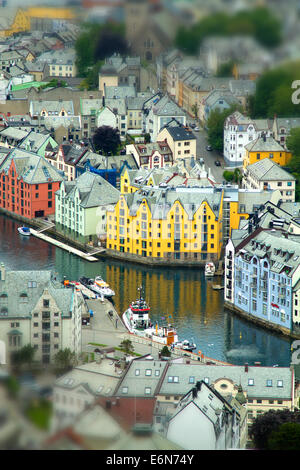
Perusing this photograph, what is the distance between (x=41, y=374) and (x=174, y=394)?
1115 cm

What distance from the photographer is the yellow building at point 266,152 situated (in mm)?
43250

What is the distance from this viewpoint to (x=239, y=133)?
4519cm

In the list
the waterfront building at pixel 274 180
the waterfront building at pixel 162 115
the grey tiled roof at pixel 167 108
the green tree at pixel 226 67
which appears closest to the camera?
the green tree at pixel 226 67

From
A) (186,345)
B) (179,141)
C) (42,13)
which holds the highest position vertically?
(42,13)

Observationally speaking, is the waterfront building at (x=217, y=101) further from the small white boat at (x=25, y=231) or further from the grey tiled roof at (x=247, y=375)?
the grey tiled roof at (x=247, y=375)

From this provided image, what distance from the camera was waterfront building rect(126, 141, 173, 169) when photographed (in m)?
42.2

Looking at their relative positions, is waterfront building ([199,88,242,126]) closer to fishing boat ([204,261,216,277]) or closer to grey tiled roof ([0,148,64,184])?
grey tiled roof ([0,148,64,184])

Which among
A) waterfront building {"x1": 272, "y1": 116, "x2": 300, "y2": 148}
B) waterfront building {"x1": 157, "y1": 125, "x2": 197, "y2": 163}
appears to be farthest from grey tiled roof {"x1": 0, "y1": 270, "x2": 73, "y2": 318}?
waterfront building {"x1": 272, "y1": 116, "x2": 300, "y2": 148}

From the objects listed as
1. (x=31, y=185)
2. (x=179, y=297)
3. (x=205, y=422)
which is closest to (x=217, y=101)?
(x=31, y=185)

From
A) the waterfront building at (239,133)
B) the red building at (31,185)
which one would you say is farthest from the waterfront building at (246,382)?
the waterfront building at (239,133)

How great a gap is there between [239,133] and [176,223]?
11519mm

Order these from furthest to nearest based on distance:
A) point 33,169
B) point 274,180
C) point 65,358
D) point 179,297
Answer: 1. point 33,169
2. point 274,180
3. point 179,297
4. point 65,358

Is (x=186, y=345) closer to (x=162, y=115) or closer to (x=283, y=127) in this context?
(x=283, y=127)

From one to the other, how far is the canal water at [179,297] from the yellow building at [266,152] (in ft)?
33.7
